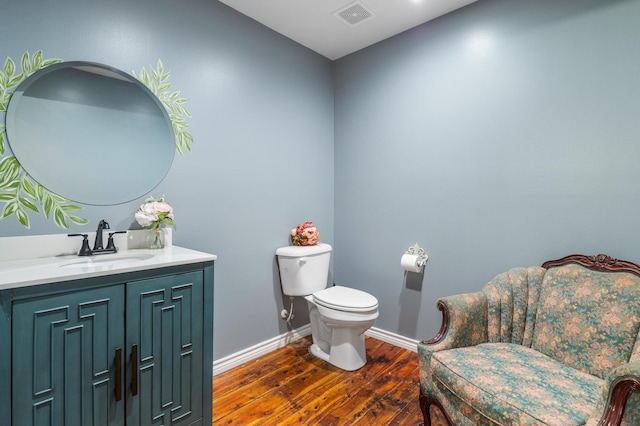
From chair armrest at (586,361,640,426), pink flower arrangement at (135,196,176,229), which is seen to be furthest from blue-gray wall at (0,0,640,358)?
chair armrest at (586,361,640,426)

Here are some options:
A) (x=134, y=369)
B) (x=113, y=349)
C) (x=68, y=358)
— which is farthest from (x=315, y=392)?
(x=68, y=358)

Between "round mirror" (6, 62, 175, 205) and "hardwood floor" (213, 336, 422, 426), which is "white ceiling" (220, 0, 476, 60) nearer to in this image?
"round mirror" (6, 62, 175, 205)

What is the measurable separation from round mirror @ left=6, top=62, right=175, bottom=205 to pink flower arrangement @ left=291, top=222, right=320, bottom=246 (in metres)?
1.09

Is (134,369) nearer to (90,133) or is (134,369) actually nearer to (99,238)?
(99,238)

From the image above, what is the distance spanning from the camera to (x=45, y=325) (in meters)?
1.07

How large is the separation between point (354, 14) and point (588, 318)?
7.60 ft

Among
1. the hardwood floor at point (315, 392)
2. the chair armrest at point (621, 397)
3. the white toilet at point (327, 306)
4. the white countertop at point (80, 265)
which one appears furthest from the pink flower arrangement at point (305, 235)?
the chair armrest at point (621, 397)

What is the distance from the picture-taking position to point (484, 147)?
6.75ft

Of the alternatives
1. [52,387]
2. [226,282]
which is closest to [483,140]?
[226,282]

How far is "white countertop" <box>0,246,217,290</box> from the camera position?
1062 mm

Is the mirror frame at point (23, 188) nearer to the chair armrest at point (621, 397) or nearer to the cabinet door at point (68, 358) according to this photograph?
the cabinet door at point (68, 358)

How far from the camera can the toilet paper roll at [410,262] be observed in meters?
2.24

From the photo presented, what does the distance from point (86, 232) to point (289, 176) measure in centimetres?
142

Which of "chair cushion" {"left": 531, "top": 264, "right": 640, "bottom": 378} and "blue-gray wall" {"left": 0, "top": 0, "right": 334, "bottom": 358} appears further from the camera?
"blue-gray wall" {"left": 0, "top": 0, "right": 334, "bottom": 358}
